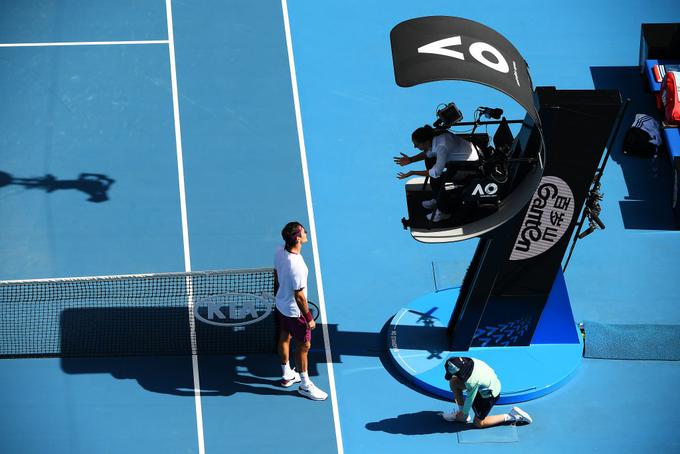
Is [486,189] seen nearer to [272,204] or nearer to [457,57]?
[457,57]

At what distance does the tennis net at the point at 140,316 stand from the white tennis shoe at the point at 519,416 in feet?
11.0

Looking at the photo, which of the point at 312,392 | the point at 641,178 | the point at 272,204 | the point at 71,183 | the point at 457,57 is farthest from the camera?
the point at 641,178

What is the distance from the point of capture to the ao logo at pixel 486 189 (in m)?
13.3

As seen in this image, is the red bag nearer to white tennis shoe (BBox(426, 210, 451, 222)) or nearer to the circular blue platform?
the circular blue platform

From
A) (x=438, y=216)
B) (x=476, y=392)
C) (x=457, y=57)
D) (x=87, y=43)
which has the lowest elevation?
(x=476, y=392)

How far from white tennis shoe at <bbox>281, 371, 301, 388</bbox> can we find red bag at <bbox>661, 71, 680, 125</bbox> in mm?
7825

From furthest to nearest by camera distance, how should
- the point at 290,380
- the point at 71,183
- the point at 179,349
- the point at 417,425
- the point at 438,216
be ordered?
the point at 71,183 → the point at 179,349 → the point at 290,380 → the point at 417,425 → the point at 438,216

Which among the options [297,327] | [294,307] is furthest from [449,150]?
[297,327]

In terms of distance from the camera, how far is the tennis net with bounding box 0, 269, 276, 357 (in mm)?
15609

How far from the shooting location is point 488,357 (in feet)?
50.4

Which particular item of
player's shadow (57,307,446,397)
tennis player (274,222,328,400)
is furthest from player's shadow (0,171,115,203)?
tennis player (274,222,328,400)

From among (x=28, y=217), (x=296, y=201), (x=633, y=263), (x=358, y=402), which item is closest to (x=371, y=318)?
(x=358, y=402)

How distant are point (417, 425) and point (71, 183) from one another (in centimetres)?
683

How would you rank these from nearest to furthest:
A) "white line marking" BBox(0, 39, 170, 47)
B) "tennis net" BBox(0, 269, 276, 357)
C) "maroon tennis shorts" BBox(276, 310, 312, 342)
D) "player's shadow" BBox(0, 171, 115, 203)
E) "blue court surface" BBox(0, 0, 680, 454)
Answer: "maroon tennis shorts" BBox(276, 310, 312, 342) → "blue court surface" BBox(0, 0, 680, 454) → "tennis net" BBox(0, 269, 276, 357) → "player's shadow" BBox(0, 171, 115, 203) → "white line marking" BBox(0, 39, 170, 47)
